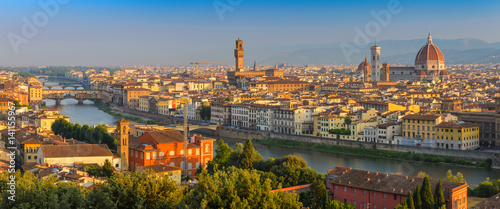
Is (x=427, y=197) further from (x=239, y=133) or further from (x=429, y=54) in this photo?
(x=429, y=54)

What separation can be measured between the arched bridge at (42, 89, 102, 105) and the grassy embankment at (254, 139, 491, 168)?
80.3 feet

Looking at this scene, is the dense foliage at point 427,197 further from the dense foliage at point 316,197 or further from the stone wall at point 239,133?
the stone wall at point 239,133

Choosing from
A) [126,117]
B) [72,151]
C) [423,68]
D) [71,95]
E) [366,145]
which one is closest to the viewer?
[72,151]

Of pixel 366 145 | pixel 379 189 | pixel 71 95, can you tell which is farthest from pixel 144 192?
pixel 71 95

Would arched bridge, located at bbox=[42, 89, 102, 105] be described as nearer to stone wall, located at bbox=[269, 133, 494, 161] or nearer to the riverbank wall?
the riverbank wall

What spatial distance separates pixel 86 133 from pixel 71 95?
27.5m

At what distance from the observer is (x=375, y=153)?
18594 millimetres

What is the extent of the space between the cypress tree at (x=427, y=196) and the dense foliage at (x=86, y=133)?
9140 millimetres

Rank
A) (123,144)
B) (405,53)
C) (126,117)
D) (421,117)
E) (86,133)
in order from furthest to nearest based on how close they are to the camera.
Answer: (405,53) < (126,117) < (421,117) < (86,133) < (123,144)

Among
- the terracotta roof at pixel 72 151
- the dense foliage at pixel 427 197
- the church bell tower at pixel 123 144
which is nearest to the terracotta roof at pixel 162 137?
the church bell tower at pixel 123 144

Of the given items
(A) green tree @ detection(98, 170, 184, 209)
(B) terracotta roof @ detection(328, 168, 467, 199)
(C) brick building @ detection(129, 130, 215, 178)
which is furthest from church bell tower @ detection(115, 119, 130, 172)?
(A) green tree @ detection(98, 170, 184, 209)

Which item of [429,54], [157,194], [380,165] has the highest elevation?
[429,54]

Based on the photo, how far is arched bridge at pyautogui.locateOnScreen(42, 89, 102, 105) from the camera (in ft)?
142

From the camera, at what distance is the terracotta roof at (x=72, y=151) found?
12.8 metres
